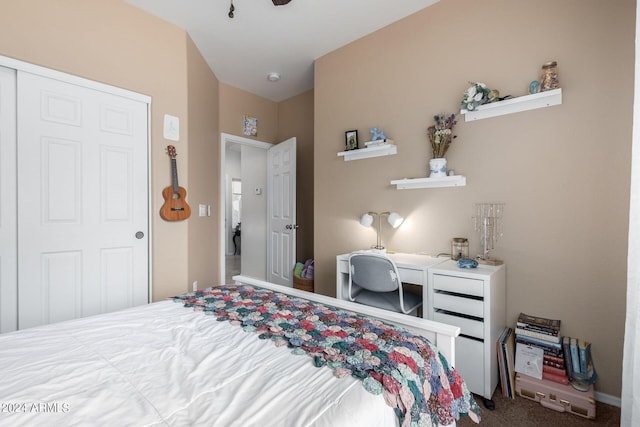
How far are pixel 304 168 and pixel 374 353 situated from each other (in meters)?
3.34

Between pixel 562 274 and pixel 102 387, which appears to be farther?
pixel 562 274

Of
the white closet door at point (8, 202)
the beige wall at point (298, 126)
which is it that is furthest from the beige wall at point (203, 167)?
the white closet door at point (8, 202)

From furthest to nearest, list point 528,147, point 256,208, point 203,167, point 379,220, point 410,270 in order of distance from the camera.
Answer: point 256,208, point 203,167, point 379,220, point 410,270, point 528,147

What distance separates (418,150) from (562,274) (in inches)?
51.3

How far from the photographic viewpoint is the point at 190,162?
281 centimetres

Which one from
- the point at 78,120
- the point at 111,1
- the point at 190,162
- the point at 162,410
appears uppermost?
the point at 111,1

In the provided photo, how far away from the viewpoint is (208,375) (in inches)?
33.4

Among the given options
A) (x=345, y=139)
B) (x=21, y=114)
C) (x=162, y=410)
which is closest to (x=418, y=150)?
(x=345, y=139)

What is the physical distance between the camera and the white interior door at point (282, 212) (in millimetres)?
3766

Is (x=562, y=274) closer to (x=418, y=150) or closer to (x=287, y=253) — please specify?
(x=418, y=150)

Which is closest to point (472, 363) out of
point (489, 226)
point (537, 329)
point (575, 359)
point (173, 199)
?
point (537, 329)

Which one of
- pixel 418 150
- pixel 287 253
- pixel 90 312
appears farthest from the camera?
pixel 287 253

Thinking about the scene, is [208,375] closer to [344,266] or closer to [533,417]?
[344,266]

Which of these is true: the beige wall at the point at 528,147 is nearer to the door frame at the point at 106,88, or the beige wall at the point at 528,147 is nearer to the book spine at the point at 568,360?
the book spine at the point at 568,360
